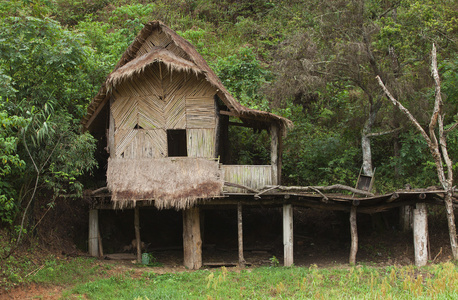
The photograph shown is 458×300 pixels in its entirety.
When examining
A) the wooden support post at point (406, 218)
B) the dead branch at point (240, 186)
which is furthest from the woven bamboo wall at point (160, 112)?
the wooden support post at point (406, 218)

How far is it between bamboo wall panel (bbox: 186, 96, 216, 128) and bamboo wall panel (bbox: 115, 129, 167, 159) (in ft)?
2.88

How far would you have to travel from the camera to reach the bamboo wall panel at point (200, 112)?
1409 centimetres

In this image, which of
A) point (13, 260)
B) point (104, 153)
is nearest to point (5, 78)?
point (13, 260)

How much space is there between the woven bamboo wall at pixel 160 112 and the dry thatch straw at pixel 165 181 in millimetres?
420

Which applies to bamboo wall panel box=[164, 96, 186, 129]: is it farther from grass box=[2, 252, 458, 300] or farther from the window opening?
grass box=[2, 252, 458, 300]

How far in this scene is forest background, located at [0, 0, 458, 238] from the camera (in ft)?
41.0

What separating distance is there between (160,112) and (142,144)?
1.06 meters

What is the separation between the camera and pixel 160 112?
1423cm

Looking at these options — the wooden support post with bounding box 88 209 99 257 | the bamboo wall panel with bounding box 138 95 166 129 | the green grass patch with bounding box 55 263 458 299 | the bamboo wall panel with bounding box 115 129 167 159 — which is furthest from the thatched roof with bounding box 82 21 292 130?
the green grass patch with bounding box 55 263 458 299

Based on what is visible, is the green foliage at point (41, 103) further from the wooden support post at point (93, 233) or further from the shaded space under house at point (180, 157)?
the wooden support post at point (93, 233)

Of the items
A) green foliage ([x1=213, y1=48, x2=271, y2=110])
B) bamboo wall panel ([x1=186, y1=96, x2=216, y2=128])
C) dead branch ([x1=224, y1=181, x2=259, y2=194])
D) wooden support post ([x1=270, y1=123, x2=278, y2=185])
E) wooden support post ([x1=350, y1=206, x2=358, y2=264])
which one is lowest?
wooden support post ([x1=350, y1=206, x2=358, y2=264])

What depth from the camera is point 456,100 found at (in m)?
15.8

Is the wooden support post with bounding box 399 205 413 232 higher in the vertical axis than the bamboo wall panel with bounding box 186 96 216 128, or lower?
lower

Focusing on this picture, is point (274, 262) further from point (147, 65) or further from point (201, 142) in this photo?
point (147, 65)
